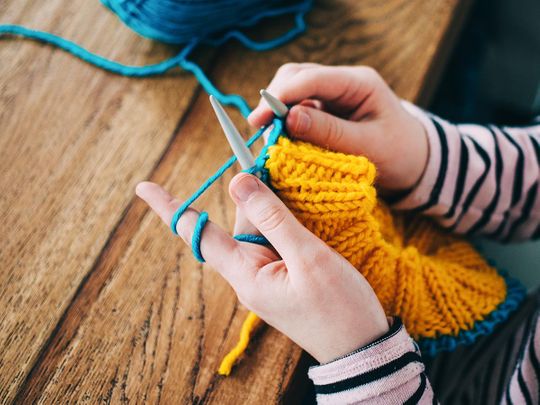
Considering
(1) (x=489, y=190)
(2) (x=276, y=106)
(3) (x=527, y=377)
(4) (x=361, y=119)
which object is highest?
(2) (x=276, y=106)

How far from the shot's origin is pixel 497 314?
0.52 meters

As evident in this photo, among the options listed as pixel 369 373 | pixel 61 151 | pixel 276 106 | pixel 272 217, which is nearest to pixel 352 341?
pixel 369 373

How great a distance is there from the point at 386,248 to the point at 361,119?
0.56ft

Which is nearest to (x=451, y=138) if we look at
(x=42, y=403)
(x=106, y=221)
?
(x=106, y=221)

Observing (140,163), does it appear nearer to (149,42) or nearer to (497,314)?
(149,42)

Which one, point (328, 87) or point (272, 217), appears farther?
point (328, 87)

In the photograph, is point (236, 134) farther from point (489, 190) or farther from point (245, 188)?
point (489, 190)

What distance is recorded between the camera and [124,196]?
0.53 meters

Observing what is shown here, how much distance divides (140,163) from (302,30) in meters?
0.32

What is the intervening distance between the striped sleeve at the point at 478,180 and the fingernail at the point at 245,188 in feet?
0.79

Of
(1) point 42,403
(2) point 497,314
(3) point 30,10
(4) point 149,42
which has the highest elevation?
(3) point 30,10

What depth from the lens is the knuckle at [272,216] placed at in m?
0.38

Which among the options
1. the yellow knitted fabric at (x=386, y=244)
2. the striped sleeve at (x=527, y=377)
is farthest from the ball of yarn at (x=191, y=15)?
the striped sleeve at (x=527, y=377)

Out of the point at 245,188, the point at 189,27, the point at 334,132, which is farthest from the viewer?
the point at 189,27
